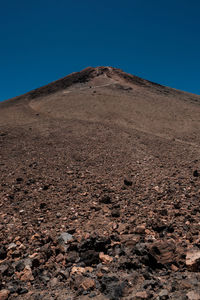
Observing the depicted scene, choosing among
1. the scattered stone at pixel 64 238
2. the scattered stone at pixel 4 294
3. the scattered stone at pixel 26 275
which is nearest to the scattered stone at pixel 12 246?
the scattered stone at pixel 26 275

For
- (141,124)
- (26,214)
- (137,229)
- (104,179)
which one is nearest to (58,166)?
(104,179)

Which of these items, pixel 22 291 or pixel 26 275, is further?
pixel 26 275

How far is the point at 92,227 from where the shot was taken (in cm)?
399

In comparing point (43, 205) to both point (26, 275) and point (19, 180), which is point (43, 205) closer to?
point (19, 180)

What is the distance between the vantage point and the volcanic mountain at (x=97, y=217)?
2.71 meters

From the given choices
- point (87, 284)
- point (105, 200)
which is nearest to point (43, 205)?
point (105, 200)

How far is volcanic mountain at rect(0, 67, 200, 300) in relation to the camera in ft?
8.88

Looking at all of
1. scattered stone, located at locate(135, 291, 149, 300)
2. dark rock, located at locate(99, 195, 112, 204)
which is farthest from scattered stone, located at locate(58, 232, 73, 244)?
scattered stone, located at locate(135, 291, 149, 300)

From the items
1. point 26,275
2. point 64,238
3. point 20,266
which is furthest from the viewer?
point 64,238

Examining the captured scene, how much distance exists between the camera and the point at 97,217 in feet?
14.4

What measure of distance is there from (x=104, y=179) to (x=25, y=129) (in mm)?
7473

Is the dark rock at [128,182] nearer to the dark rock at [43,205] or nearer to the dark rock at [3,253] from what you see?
the dark rock at [43,205]

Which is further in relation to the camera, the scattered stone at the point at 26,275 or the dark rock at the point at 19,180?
the dark rock at the point at 19,180

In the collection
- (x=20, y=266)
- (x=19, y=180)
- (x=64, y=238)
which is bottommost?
(x=20, y=266)
